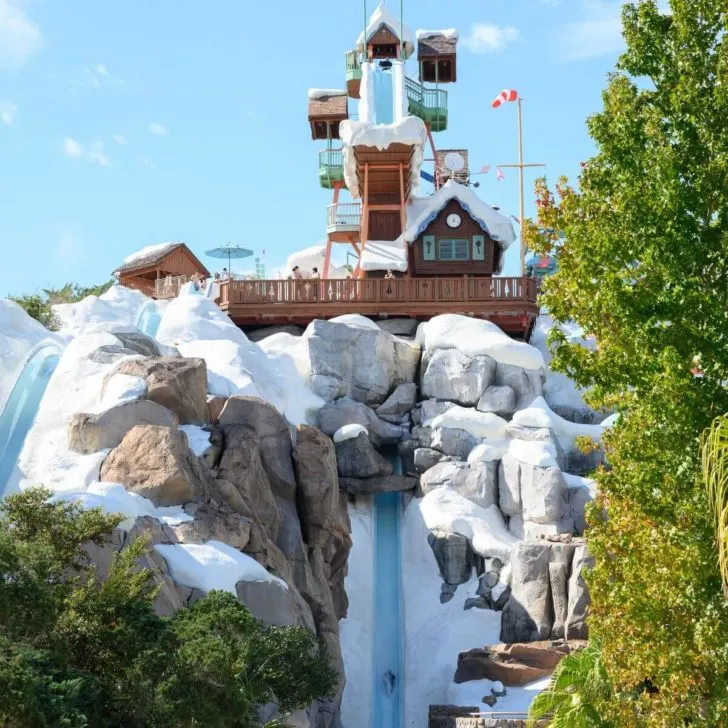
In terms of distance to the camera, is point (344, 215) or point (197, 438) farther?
point (344, 215)

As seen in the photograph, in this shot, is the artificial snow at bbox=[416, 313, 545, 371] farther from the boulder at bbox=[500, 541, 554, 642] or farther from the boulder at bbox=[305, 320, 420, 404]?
the boulder at bbox=[500, 541, 554, 642]

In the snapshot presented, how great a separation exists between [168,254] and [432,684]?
2697 cm

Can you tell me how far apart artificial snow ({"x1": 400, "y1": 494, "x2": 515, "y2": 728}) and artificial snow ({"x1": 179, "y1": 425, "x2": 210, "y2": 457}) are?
7200 millimetres

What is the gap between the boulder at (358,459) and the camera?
3338 cm

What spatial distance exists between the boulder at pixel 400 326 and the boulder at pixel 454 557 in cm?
898

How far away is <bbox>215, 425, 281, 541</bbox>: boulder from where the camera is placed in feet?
83.3

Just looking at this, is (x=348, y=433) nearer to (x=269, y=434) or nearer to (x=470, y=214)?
(x=269, y=434)

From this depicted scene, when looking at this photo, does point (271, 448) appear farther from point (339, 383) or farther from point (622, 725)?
point (622, 725)

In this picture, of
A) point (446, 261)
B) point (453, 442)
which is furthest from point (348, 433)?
point (446, 261)

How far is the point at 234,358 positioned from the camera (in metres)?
32.8

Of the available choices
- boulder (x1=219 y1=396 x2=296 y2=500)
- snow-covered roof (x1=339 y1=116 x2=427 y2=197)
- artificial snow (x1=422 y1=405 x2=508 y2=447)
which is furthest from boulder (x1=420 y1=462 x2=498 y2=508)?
snow-covered roof (x1=339 y1=116 x2=427 y2=197)

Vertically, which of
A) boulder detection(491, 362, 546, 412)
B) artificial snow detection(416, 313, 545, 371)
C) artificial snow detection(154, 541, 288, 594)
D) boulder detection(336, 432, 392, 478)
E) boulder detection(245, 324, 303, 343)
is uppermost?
boulder detection(245, 324, 303, 343)

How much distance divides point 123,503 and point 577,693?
853 centimetres

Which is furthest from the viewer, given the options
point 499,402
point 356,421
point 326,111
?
point 326,111
